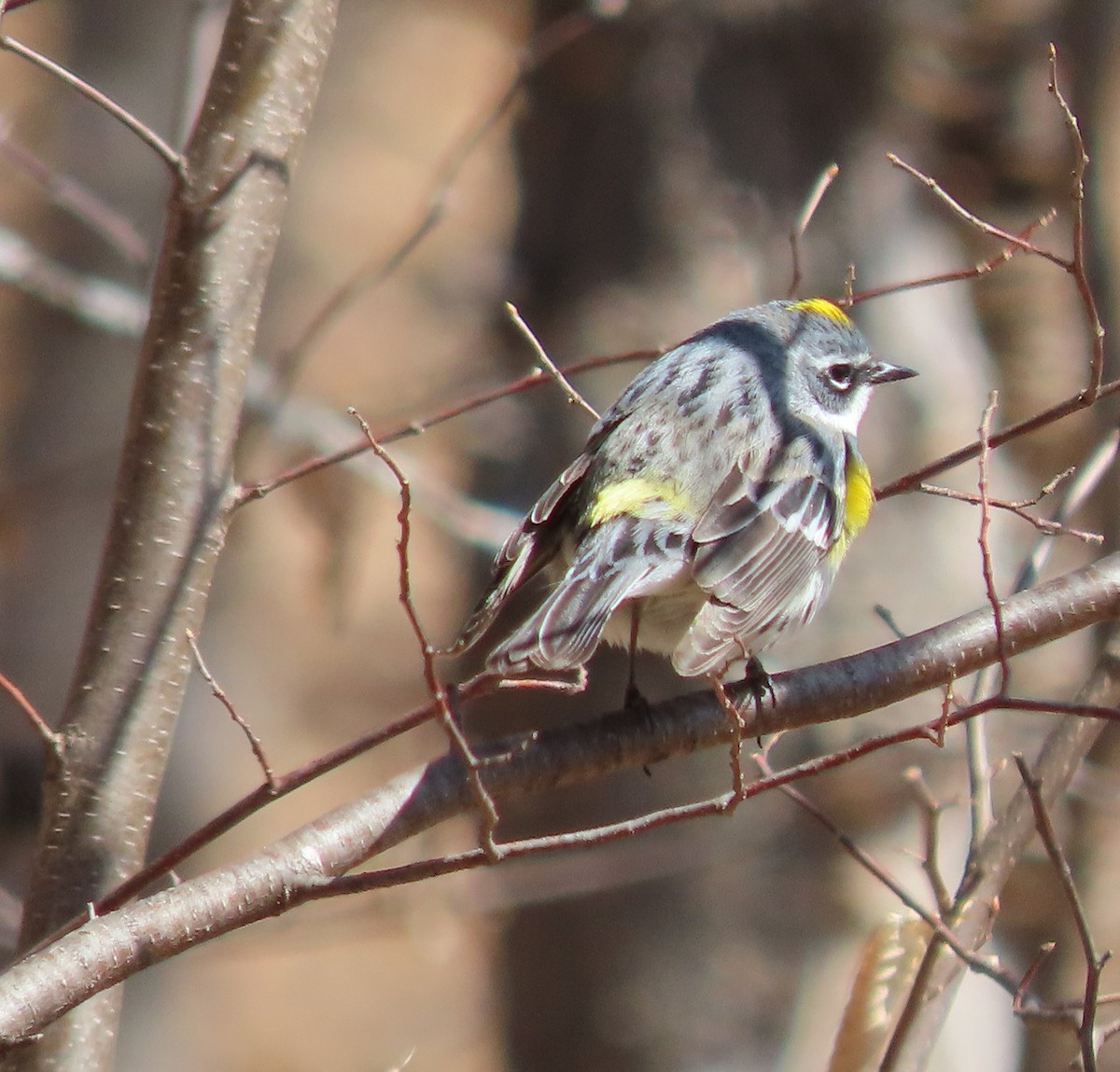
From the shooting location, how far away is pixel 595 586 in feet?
9.04

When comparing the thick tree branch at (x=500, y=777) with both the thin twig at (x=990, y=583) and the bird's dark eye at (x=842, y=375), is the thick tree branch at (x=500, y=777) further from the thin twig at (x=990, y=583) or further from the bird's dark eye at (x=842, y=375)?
the bird's dark eye at (x=842, y=375)

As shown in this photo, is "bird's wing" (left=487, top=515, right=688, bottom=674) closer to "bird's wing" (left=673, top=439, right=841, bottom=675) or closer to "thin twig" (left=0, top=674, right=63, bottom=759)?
"bird's wing" (left=673, top=439, right=841, bottom=675)

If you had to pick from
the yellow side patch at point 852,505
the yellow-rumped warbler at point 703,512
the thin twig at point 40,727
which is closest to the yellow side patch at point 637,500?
the yellow-rumped warbler at point 703,512

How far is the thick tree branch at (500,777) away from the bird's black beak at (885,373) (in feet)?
4.47

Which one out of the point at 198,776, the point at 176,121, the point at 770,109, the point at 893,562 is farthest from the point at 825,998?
the point at 176,121

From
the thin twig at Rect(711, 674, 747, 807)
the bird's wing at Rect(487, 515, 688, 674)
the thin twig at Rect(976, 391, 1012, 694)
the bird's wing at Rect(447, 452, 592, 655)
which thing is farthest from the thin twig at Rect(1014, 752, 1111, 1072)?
the bird's wing at Rect(447, 452, 592, 655)

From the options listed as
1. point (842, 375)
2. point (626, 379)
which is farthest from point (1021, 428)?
point (626, 379)

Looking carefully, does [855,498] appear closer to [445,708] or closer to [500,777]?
[500,777]

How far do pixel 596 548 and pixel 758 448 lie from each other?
1.98 feet

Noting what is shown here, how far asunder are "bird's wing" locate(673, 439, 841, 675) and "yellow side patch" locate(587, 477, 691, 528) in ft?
0.26

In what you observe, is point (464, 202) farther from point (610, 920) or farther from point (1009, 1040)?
point (1009, 1040)

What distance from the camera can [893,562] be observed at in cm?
571

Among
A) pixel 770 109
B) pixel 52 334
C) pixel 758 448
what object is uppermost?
pixel 770 109

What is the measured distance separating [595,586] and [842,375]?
1.40 m
